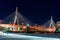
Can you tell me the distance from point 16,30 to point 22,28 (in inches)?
142

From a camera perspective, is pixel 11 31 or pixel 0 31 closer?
pixel 11 31

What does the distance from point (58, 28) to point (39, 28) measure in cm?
798

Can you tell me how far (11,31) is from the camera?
96625 mm

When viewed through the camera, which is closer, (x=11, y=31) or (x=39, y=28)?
(x=11, y=31)

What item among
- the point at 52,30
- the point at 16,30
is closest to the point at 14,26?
the point at 16,30

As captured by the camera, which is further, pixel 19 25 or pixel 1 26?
pixel 1 26

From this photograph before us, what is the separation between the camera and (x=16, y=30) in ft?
312

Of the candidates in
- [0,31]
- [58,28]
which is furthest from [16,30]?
[58,28]

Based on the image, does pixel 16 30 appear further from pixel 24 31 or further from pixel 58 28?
pixel 58 28

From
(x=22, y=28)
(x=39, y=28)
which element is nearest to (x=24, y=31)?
(x=22, y=28)

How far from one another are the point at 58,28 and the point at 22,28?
1441 centimetres

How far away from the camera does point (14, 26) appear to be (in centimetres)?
9531

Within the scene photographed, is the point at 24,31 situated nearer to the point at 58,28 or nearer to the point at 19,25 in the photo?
the point at 19,25

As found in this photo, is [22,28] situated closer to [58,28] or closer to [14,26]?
[14,26]
